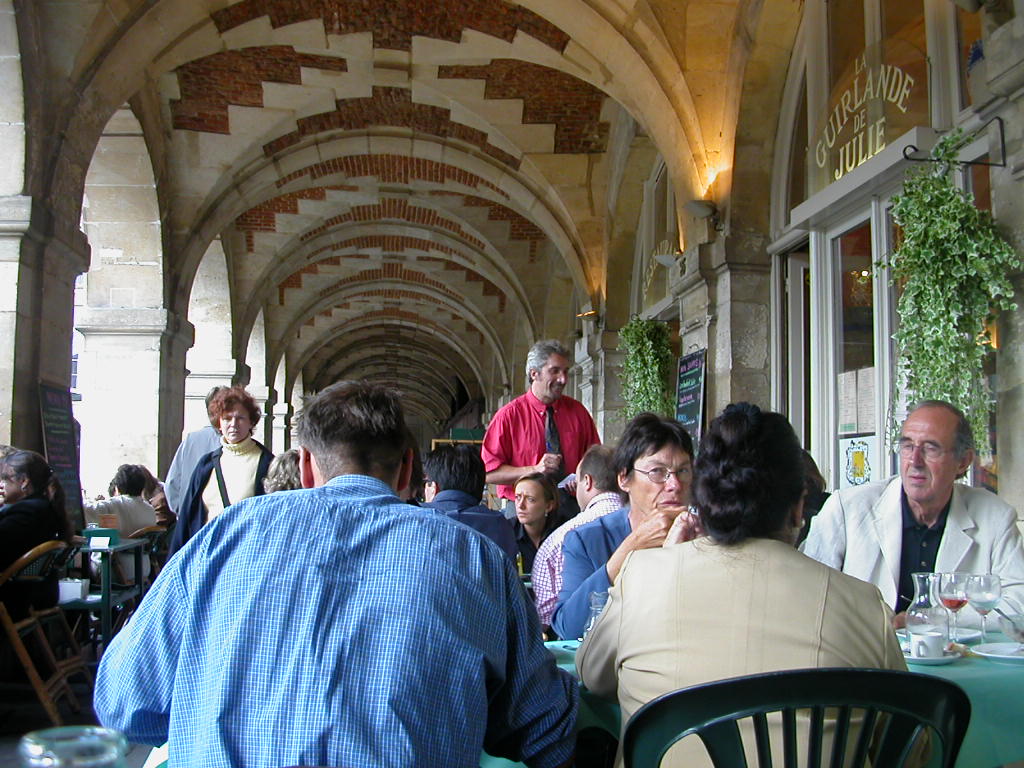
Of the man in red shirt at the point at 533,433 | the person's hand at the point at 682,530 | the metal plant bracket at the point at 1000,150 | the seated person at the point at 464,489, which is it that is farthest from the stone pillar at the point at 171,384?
the person's hand at the point at 682,530

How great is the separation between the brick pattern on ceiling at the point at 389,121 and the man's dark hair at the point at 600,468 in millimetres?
7771

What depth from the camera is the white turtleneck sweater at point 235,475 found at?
4336 millimetres

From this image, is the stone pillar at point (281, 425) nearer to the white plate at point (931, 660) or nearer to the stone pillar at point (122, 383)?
the stone pillar at point (122, 383)

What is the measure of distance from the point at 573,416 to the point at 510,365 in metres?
13.9

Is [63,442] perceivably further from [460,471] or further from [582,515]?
[582,515]

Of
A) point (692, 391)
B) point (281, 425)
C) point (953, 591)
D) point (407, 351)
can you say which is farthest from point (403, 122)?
point (407, 351)

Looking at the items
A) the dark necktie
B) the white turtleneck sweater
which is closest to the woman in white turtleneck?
the white turtleneck sweater

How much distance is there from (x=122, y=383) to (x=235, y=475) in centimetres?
617

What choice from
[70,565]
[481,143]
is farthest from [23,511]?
[481,143]

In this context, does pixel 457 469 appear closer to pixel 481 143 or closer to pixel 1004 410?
pixel 1004 410

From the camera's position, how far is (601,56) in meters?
7.60

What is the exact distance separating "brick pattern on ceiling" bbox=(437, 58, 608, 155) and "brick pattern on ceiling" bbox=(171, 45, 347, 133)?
1489 mm

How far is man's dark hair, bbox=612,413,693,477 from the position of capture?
2781 mm

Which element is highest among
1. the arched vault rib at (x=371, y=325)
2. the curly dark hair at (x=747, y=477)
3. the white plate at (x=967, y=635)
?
the arched vault rib at (x=371, y=325)
